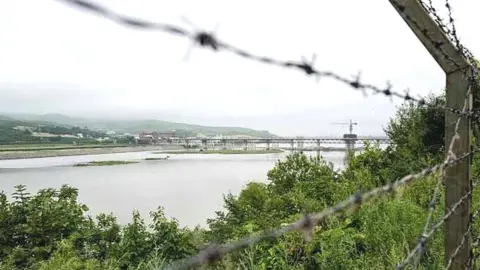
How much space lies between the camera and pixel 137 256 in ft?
11.7

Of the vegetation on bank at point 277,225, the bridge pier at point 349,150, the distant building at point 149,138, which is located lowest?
the vegetation on bank at point 277,225

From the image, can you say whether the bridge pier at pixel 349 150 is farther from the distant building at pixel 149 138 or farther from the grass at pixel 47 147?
the grass at pixel 47 147

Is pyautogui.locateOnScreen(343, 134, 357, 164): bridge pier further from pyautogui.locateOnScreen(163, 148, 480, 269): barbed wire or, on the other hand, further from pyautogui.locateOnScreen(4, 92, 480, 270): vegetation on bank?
pyautogui.locateOnScreen(163, 148, 480, 269): barbed wire

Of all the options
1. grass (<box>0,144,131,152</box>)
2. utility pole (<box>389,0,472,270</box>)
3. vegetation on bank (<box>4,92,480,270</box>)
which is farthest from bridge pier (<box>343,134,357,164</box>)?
grass (<box>0,144,131,152</box>)

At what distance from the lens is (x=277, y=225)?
3479 mm

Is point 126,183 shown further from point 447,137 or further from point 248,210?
point 447,137

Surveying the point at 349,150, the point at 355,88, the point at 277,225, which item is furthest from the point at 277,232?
the point at 349,150

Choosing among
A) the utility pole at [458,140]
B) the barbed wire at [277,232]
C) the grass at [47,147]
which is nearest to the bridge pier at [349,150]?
the utility pole at [458,140]

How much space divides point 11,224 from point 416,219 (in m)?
3.43

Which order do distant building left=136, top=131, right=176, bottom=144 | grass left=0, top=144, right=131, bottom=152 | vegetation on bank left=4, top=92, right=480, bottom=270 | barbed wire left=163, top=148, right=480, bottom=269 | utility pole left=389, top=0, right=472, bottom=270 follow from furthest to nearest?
grass left=0, top=144, right=131, bottom=152
distant building left=136, top=131, right=176, bottom=144
vegetation on bank left=4, top=92, right=480, bottom=270
utility pole left=389, top=0, right=472, bottom=270
barbed wire left=163, top=148, right=480, bottom=269

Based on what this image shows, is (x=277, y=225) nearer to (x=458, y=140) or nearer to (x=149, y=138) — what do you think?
(x=458, y=140)

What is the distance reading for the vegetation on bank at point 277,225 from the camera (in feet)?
7.67

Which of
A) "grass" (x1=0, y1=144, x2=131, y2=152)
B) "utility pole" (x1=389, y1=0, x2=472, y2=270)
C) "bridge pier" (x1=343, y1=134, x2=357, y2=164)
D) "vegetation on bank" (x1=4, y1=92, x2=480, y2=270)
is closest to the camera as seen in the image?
"utility pole" (x1=389, y1=0, x2=472, y2=270)

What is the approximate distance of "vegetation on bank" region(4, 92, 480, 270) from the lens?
2338 mm
